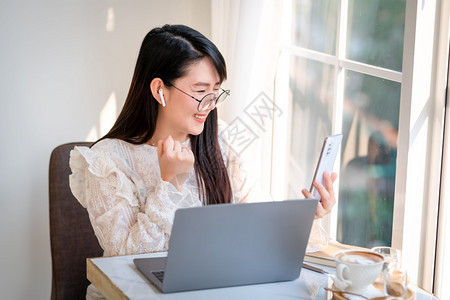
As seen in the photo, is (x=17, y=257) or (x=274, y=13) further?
(x=17, y=257)

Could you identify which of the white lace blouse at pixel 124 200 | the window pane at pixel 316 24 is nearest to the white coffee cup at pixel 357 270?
the white lace blouse at pixel 124 200

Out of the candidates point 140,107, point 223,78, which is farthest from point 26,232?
point 223,78

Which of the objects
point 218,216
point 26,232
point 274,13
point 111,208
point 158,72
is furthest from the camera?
point 26,232

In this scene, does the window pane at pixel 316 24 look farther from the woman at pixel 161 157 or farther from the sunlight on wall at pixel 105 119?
the sunlight on wall at pixel 105 119

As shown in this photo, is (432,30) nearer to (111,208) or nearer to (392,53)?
(392,53)

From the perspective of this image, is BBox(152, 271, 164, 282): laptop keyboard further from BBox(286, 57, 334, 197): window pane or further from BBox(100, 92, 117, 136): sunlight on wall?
BBox(100, 92, 117, 136): sunlight on wall

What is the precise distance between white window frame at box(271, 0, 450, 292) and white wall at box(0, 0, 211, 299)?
1.15 metres

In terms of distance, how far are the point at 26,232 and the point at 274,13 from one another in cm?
120

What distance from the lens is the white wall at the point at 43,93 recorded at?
7.63 feet

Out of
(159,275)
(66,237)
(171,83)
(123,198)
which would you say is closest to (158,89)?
(171,83)

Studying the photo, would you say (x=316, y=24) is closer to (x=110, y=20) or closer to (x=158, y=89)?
(x=158, y=89)

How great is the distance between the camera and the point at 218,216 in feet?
3.80

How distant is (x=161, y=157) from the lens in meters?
1.63

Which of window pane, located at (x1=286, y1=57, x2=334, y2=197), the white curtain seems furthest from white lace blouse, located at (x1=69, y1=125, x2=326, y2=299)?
window pane, located at (x1=286, y1=57, x2=334, y2=197)
